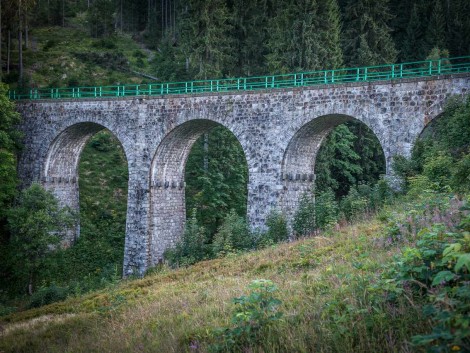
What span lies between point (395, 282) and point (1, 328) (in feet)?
46.5

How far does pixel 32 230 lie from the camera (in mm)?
27000

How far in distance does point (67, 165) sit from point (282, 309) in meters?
28.0

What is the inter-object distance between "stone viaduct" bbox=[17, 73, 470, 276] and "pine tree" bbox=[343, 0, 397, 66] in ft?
50.8

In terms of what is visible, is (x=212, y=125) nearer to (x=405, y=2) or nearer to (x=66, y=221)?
(x=66, y=221)

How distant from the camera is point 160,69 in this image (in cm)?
4838

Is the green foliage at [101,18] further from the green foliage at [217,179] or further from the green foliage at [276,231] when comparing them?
the green foliage at [276,231]

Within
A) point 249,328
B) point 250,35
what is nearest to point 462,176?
point 249,328

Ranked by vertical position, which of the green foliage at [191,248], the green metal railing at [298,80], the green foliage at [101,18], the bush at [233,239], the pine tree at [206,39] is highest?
the green foliage at [101,18]

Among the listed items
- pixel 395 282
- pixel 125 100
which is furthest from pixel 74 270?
pixel 395 282

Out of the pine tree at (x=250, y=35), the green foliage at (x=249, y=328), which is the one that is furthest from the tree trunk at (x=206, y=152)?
the green foliage at (x=249, y=328)

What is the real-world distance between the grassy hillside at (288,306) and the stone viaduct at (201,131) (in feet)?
25.1

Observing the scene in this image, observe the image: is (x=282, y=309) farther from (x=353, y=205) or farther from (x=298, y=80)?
(x=298, y=80)

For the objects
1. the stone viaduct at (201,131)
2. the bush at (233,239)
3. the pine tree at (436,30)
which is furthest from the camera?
the pine tree at (436,30)

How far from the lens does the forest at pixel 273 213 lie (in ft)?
19.7
